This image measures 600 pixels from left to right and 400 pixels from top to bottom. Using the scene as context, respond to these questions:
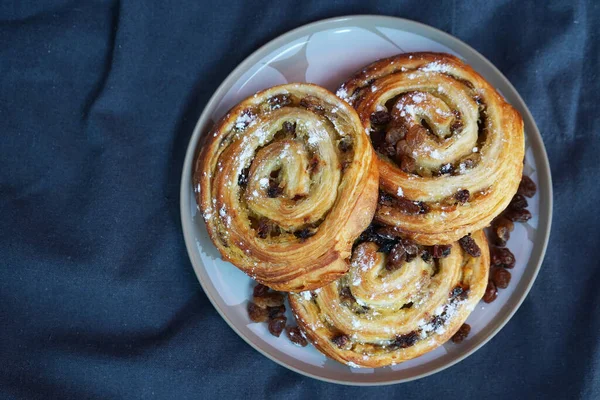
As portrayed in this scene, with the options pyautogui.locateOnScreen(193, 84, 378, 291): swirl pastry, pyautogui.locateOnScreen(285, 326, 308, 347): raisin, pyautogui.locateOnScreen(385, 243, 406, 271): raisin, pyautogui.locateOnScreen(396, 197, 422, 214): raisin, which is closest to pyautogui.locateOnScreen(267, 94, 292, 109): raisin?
pyautogui.locateOnScreen(193, 84, 378, 291): swirl pastry

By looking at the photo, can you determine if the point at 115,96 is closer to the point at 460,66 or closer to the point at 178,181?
the point at 178,181

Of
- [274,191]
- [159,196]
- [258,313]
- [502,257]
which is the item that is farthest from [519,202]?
[159,196]

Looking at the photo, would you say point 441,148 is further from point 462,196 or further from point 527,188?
point 527,188

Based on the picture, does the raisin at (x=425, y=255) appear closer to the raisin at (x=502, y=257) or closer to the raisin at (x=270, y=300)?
the raisin at (x=502, y=257)

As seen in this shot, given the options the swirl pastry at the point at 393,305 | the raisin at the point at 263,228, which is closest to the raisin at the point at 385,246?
the swirl pastry at the point at 393,305

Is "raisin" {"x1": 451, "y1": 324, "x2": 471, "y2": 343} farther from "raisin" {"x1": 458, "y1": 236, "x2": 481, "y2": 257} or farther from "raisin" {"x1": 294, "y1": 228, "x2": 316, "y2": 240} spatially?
"raisin" {"x1": 294, "y1": 228, "x2": 316, "y2": 240}

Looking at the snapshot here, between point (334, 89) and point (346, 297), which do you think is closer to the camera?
point (346, 297)
